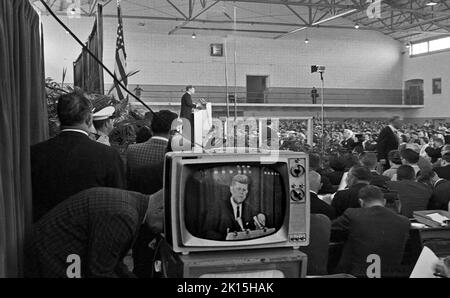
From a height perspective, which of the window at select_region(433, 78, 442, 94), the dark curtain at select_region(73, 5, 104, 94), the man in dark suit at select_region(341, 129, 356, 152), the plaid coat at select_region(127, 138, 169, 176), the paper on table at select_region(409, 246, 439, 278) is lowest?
the paper on table at select_region(409, 246, 439, 278)

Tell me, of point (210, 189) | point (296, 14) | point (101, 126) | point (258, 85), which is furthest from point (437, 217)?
point (296, 14)

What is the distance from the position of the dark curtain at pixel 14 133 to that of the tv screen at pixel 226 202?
2.01ft

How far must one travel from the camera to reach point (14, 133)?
1.75 meters

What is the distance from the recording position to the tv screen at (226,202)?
1.41 metres

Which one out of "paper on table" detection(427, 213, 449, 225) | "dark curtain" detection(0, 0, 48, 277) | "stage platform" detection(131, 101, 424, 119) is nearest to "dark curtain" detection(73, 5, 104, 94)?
"dark curtain" detection(0, 0, 48, 277)

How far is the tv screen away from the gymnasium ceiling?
650cm

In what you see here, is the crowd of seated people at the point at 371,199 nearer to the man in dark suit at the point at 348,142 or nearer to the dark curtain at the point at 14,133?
the man in dark suit at the point at 348,142

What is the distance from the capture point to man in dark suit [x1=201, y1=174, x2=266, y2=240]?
1.42 meters

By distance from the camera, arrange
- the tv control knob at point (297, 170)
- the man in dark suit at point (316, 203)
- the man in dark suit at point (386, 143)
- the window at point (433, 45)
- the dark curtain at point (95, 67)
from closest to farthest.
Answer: the tv control knob at point (297, 170) → the man in dark suit at point (316, 203) → the dark curtain at point (95, 67) → the man in dark suit at point (386, 143) → the window at point (433, 45)

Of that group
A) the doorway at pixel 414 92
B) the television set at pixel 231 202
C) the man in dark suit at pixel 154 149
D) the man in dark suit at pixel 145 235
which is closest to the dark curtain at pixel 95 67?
the man in dark suit at pixel 154 149

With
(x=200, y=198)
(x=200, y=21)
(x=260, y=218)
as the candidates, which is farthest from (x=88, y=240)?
(x=200, y=21)

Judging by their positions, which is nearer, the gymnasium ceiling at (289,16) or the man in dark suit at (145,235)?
the man in dark suit at (145,235)

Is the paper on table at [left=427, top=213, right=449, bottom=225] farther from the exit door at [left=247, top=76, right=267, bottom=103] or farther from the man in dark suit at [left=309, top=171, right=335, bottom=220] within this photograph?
the exit door at [left=247, top=76, right=267, bottom=103]
